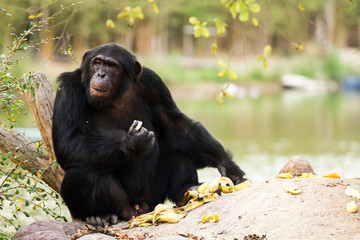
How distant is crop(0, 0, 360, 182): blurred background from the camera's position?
284 inches

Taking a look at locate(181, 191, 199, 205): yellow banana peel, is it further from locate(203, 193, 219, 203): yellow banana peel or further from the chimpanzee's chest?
the chimpanzee's chest

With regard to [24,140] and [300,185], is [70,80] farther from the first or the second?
[300,185]

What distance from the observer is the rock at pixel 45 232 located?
480cm

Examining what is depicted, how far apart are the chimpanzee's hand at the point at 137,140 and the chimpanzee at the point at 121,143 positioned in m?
0.01

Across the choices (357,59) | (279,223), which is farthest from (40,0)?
(279,223)

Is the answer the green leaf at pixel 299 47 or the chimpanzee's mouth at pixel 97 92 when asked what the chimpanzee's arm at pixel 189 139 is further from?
the green leaf at pixel 299 47

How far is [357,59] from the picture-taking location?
48.9 metres

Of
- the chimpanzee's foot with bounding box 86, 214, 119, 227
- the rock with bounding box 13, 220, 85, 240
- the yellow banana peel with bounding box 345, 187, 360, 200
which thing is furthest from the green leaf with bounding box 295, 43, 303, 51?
the rock with bounding box 13, 220, 85, 240

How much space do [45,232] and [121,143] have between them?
126 centimetres

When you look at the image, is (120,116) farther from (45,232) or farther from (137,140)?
(45,232)

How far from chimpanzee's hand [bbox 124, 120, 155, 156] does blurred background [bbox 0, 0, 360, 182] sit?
1241 millimetres

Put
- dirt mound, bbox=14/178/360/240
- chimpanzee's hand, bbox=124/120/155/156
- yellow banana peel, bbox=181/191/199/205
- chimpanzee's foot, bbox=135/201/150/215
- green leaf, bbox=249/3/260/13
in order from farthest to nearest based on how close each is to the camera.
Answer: green leaf, bbox=249/3/260/13 → chimpanzee's foot, bbox=135/201/150/215 → yellow banana peel, bbox=181/191/199/205 → chimpanzee's hand, bbox=124/120/155/156 → dirt mound, bbox=14/178/360/240

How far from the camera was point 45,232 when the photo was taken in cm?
487

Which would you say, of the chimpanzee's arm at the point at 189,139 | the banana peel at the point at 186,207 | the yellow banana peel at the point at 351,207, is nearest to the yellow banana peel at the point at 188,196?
the banana peel at the point at 186,207
